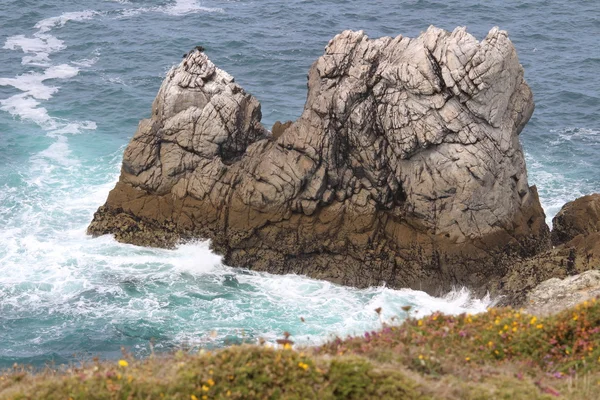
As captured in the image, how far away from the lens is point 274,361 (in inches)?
711

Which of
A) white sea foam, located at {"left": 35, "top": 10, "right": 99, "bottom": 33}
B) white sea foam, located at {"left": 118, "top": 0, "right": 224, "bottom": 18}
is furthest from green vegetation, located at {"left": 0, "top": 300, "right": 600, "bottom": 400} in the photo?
white sea foam, located at {"left": 118, "top": 0, "right": 224, "bottom": 18}

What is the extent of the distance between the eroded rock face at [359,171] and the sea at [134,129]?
1.53 meters

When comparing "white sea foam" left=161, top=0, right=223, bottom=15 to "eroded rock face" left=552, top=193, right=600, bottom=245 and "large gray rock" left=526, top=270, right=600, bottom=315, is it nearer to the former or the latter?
"eroded rock face" left=552, top=193, right=600, bottom=245

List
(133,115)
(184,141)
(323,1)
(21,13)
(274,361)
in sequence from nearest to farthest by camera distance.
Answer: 1. (274,361)
2. (184,141)
3. (133,115)
4. (21,13)
5. (323,1)

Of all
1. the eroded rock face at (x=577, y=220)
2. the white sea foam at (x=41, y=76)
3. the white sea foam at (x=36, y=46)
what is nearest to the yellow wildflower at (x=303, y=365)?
the eroded rock face at (x=577, y=220)

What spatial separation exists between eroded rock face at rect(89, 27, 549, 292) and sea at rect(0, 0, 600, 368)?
5.02 feet

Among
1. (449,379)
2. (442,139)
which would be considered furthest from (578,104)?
(449,379)

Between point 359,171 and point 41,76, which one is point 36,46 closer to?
point 41,76

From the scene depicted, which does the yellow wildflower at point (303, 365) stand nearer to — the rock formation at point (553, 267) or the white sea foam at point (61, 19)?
the rock formation at point (553, 267)

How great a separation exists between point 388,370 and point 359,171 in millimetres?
24355

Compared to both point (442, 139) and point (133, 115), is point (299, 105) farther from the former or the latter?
point (442, 139)

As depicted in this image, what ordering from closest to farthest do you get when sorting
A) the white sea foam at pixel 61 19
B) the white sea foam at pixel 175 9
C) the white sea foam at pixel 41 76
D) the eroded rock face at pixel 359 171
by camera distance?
the eroded rock face at pixel 359 171 → the white sea foam at pixel 41 76 → the white sea foam at pixel 61 19 → the white sea foam at pixel 175 9

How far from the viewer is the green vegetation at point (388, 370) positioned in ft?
58.0

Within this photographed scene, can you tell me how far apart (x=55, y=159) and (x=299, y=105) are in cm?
1856
